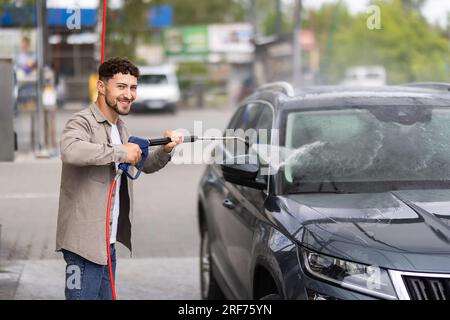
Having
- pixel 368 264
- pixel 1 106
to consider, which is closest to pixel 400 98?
pixel 368 264

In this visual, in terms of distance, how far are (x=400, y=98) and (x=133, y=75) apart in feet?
6.83

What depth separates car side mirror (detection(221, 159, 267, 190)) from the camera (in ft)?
15.5

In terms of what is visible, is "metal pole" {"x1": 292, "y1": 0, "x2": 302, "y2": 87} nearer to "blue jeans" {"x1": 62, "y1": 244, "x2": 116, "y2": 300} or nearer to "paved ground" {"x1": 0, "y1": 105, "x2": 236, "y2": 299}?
"paved ground" {"x1": 0, "y1": 105, "x2": 236, "y2": 299}

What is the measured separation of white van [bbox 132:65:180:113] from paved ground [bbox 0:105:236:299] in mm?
18906

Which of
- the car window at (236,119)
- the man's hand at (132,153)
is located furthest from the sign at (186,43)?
the man's hand at (132,153)

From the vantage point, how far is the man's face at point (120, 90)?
375cm

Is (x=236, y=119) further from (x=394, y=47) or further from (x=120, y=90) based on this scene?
(x=394, y=47)

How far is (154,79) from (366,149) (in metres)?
27.5

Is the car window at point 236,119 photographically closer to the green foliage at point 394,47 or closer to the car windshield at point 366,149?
the car windshield at point 366,149

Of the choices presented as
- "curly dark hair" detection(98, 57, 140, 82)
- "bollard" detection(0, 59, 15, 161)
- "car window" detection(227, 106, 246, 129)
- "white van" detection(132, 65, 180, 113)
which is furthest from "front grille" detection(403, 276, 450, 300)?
"white van" detection(132, 65, 180, 113)

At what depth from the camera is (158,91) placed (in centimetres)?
3080

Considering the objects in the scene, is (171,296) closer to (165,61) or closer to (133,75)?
(133,75)

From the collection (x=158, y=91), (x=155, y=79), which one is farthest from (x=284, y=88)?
(x=155, y=79)

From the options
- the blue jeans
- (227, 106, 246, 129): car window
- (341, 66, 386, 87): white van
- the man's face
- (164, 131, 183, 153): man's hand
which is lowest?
(341, 66, 386, 87): white van
